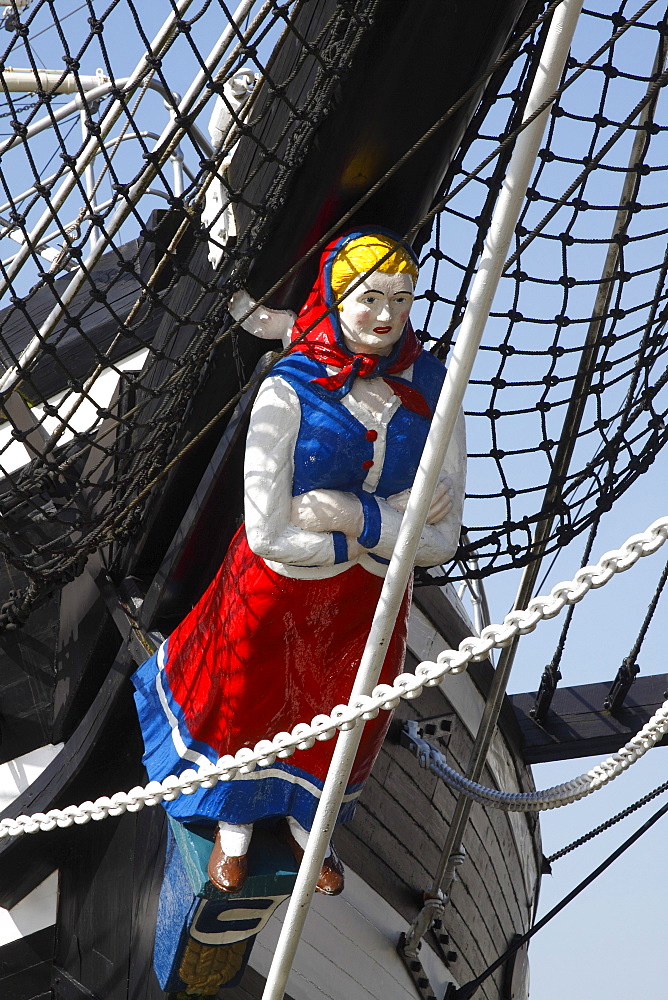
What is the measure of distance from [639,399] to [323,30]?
0.77 meters

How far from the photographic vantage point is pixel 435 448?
1513mm

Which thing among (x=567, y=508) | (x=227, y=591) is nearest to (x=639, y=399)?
(x=567, y=508)

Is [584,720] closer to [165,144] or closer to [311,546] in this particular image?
[311,546]

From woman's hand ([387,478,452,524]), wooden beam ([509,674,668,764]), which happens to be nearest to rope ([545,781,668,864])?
wooden beam ([509,674,668,764])

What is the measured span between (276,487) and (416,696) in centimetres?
32

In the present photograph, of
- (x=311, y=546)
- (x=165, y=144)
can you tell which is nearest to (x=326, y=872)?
(x=311, y=546)

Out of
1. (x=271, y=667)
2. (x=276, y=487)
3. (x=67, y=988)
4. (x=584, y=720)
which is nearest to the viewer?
(x=276, y=487)

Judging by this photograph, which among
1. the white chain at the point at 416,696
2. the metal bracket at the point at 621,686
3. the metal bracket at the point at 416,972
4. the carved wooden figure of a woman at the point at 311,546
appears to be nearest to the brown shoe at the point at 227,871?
the carved wooden figure of a woman at the point at 311,546

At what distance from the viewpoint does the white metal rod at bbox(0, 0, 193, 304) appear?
5.81ft

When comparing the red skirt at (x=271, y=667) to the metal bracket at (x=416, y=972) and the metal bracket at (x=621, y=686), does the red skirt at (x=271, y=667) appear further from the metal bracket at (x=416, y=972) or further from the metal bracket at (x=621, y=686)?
the metal bracket at (x=621, y=686)

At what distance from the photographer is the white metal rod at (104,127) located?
1.77 meters

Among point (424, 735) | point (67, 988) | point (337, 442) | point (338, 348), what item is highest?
point (424, 735)

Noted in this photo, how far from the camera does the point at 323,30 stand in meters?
1.65

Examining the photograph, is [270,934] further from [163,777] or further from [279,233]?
[279,233]
